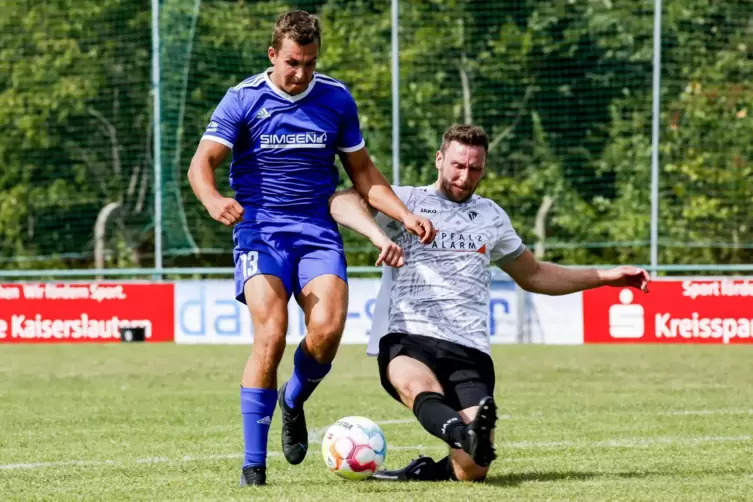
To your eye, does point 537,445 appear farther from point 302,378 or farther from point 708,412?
point 708,412

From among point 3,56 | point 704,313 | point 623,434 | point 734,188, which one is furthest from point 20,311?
point 623,434

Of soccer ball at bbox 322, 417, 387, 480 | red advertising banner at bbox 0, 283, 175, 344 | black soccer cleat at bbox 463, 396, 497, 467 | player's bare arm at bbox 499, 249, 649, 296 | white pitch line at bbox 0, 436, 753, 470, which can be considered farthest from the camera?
red advertising banner at bbox 0, 283, 175, 344

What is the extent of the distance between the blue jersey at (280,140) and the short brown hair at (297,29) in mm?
286

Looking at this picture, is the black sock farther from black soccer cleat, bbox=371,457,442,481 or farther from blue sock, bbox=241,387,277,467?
blue sock, bbox=241,387,277,467

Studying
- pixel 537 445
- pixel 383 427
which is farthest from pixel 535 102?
pixel 537 445

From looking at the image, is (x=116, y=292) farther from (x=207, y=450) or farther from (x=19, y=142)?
(x=207, y=450)

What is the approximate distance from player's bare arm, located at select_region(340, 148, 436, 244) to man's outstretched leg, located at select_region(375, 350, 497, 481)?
0.67m

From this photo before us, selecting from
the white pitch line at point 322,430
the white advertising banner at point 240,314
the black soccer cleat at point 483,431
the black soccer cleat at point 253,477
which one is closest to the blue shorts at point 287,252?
the black soccer cleat at point 253,477

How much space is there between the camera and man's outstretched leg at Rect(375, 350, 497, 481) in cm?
558

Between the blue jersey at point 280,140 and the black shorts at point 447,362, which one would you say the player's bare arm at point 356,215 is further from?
the black shorts at point 447,362

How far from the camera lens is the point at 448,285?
670 centimetres

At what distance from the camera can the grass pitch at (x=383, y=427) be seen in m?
6.12

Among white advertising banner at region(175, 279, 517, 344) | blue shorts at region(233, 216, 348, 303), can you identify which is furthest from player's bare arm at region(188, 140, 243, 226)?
white advertising banner at region(175, 279, 517, 344)

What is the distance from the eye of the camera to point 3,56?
2380cm
